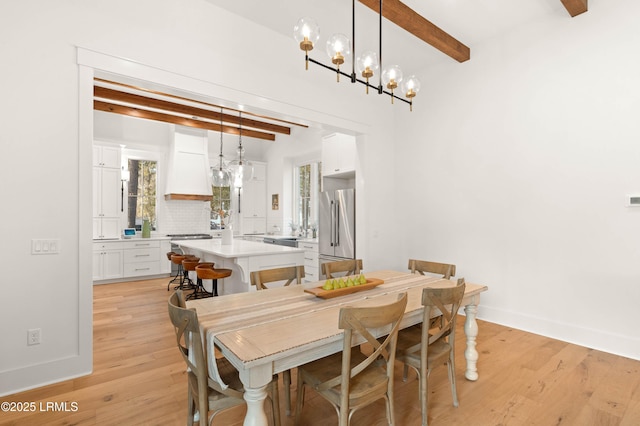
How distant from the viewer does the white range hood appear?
6688 mm

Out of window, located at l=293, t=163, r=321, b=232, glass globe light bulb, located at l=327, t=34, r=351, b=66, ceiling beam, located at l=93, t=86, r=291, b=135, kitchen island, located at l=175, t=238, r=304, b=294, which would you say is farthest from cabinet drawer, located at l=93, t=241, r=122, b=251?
glass globe light bulb, located at l=327, t=34, r=351, b=66

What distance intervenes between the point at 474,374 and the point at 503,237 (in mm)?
1890

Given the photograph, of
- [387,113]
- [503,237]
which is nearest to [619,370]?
[503,237]

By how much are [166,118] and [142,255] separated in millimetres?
2734

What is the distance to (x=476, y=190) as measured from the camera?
4.03 metres

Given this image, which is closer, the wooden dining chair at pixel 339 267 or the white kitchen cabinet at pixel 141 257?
the wooden dining chair at pixel 339 267

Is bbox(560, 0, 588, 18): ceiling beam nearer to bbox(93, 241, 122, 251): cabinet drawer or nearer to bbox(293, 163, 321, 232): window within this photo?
bbox(293, 163, 321, 232): window

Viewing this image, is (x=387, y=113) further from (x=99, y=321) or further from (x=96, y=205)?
(x=96, y=205)

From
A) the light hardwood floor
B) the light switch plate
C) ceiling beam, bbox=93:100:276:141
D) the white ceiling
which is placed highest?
the white ceiling

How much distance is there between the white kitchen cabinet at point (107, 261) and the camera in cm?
584

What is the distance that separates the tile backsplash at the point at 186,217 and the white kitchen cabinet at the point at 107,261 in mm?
1078

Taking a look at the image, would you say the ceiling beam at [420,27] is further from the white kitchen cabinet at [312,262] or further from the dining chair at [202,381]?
the white kitchen cabinet at [312,262]

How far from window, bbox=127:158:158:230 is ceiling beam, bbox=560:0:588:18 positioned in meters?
7.16

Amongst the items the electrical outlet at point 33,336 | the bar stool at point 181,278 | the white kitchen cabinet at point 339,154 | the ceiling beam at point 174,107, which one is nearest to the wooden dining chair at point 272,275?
the electrical outlet at point 33,336
